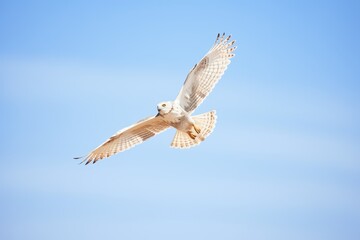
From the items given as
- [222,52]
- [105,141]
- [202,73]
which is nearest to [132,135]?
[105,141]

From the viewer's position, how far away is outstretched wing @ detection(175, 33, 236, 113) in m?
10.4

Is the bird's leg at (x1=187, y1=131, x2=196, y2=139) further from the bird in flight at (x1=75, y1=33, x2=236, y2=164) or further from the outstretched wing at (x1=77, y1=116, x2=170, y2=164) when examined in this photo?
the outstretched wing at (x1=77, y1=116, x2=170, y2=164)

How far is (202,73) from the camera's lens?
10.6m

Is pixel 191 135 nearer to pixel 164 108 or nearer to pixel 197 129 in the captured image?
pixel 197 129

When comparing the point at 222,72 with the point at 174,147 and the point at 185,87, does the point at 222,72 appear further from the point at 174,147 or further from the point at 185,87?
the point at 174,147

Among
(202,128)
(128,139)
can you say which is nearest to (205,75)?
(202,128)

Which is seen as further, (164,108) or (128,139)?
(128,139)

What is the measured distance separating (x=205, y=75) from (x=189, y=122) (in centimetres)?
116

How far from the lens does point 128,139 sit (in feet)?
34.9

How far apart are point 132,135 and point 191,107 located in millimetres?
1378

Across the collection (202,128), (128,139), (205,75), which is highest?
(205,75)

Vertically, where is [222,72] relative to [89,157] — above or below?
above

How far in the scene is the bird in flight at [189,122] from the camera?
10.3m

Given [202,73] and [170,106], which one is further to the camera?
[202,73]
